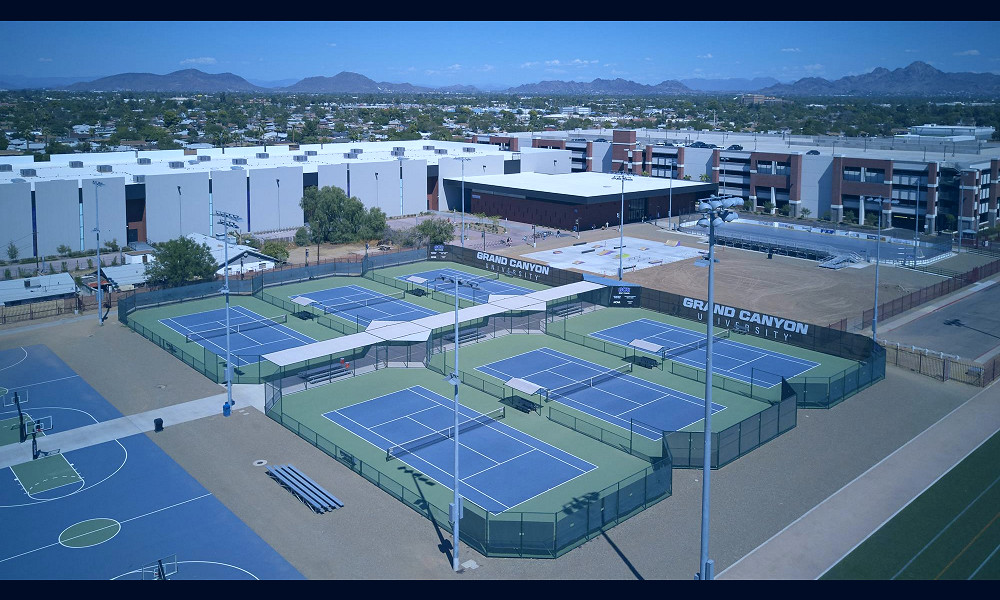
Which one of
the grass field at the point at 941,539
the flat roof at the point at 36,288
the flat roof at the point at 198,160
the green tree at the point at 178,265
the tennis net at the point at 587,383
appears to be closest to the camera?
the grass field at the point at 941,539

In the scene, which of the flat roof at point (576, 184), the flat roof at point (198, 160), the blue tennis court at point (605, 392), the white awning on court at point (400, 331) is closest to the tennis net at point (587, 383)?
the blue tennis court at point (605, 392)

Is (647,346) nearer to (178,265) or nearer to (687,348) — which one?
(687,348)

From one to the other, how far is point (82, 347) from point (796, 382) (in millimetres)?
33505

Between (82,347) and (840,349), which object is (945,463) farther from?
(82,347)

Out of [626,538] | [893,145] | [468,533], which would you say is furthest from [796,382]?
[893,145]

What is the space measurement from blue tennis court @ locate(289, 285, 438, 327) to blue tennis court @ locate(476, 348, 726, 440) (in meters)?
9.24

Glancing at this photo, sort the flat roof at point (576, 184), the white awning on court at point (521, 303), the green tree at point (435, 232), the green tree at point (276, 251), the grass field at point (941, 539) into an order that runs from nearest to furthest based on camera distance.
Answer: the grass field at point (941, 539) → the white awning on court at point (521, 303) → the green tree at point (276, 251) → the green tree at point (435, 232) → the flat roof at point (576, 184)

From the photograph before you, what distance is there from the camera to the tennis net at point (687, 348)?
126 feet

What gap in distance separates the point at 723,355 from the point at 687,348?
179 centimetres

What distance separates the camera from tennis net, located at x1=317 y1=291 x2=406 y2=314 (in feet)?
151

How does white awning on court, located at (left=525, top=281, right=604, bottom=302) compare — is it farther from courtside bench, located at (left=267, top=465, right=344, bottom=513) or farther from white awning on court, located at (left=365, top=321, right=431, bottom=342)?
courtside bench, located at (left=267, top=465, right=344, bottom=513)

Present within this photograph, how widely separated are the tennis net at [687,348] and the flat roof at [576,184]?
102 ft

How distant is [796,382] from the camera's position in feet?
108

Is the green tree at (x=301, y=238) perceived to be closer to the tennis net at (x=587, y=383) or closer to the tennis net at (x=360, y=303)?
the tennis net at (x=360, y=303)
